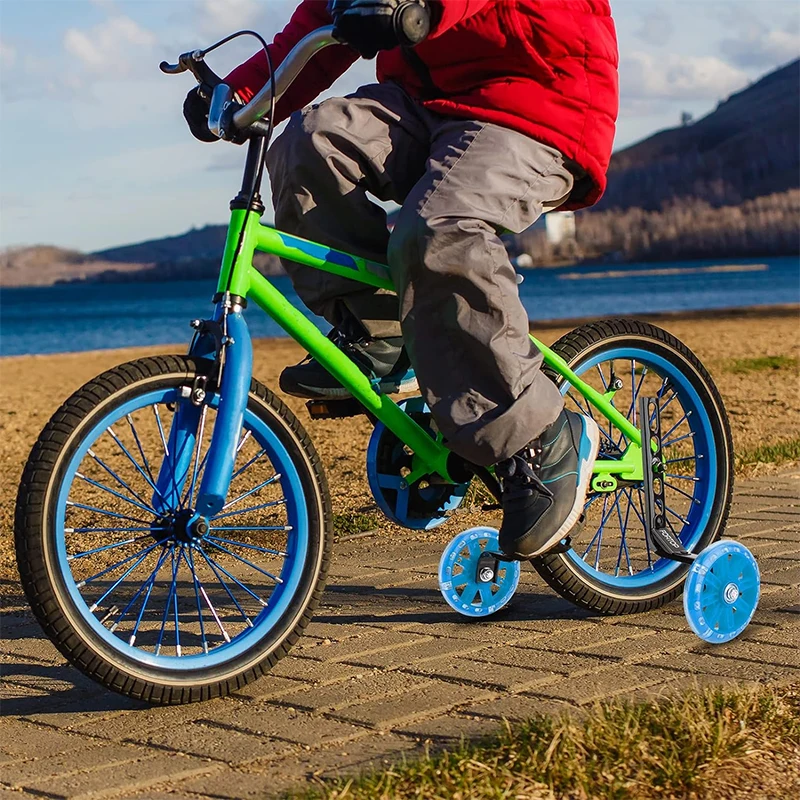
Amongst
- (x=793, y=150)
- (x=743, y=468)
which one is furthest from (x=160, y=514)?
(x=793, y=150)

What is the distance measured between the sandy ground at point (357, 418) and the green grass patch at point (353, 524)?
0.13ft

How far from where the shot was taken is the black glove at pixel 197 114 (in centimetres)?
319

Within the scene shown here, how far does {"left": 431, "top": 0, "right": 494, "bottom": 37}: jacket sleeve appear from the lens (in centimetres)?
283

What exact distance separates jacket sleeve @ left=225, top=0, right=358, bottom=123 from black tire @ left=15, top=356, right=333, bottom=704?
84 centimetres

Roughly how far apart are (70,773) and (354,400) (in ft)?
4.21

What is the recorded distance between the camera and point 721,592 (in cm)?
326

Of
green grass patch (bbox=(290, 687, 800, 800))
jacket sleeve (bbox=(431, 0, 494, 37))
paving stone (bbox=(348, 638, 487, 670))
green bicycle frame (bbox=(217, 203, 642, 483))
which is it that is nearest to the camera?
green grass patch (bbox=(290, 687, 800, 800))

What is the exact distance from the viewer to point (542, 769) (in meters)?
2.23

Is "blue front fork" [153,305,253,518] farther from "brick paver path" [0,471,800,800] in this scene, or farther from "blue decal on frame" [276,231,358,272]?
"brick paver path" [0,471,800,800]

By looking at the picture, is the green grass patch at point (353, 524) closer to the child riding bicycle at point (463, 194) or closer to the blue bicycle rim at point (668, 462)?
the blue bicycle rim at point (668, 462)

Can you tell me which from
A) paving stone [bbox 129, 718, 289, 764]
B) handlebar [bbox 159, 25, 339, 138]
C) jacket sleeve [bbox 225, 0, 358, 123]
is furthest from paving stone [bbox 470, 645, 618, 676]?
jacket sleeve [bbox 225, 0, 358, 123]

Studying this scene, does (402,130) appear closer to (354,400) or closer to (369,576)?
(354,400)

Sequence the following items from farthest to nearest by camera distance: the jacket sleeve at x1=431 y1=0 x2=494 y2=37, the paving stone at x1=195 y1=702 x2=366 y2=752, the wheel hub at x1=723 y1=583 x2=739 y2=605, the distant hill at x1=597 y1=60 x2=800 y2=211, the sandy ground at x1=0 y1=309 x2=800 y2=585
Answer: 1. the distant hill at x1=597 y1=60 x2=800 y2=211
2. the sandy ground at x1=0 y1=309 x2=800 y2=585
3. the wheel hub at x1=723 y1=583 x2=739 y2=605
4. the jacket sleeve at x1=431 y1=0 x2=494 y2=37
5. the paving stone at x1=195 y1=702 x2=366 y2=752

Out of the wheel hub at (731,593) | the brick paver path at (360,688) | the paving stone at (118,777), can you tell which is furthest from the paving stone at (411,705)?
the wheel hub at (731,593)
